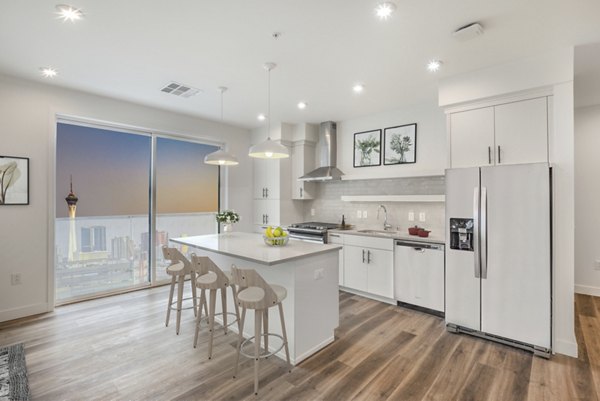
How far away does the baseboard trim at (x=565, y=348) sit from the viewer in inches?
105

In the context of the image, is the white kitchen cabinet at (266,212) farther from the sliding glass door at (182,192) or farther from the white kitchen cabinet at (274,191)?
the sliding glass door at (182,192)

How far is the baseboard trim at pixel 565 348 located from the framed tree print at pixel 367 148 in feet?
10.00

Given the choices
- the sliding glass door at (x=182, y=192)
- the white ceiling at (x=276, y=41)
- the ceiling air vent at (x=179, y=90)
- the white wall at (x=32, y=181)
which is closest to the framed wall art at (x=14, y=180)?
the white wall at (x=32, y=181)

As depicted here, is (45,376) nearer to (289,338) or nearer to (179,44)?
(289,338)

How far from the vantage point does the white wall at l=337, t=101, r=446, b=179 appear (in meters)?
4.16

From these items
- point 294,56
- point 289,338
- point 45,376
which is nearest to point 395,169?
point 294,56

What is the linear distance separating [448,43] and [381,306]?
3.14 meters

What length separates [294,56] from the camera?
9.62 ft

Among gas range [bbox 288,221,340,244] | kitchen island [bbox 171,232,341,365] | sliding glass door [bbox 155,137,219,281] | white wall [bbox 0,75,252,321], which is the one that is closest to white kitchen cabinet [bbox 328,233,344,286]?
gas range [bbox 288,221,340,244]

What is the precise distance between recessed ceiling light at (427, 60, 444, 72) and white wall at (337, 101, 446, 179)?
1145mm

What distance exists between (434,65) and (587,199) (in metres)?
3.50

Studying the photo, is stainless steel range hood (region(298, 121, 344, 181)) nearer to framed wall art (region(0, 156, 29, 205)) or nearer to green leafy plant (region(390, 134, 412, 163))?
green leafy plant (region(390, 134, 412, 163))

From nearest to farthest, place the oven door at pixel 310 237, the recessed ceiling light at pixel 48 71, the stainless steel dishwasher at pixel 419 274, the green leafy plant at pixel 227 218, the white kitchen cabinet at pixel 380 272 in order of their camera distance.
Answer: the recessed ceiling light at pixel 48 71
the stainless steel dishwasher at pixel 419 274
the green leafy plant at pixel 227 218
the white kitchen cabinet at pixel 380 272
the oven door at pixel 310 237

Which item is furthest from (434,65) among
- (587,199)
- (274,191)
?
(587,199)
